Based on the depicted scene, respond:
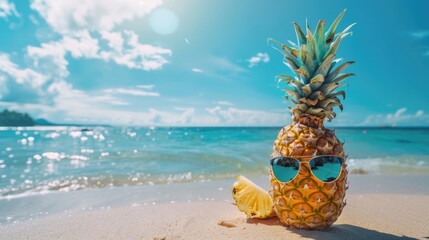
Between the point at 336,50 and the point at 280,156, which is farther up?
the point at 336,50

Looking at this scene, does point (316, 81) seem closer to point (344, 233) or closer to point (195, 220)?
point (344, 233)

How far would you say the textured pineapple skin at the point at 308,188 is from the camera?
3.31 metres

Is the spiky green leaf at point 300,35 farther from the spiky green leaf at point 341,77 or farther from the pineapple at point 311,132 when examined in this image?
the spiky green leaf at point 341,77

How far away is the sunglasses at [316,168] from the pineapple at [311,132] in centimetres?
5

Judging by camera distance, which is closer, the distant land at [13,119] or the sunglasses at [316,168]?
the sunglasses at [316,168]

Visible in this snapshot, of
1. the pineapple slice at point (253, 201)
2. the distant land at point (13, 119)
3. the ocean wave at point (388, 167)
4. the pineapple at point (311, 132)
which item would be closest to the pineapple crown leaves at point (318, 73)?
the pineapple at point (311, 132)

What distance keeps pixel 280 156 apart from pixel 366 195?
411 centimetres

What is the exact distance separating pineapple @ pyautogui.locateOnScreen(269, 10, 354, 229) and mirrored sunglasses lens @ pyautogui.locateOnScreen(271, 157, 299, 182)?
0.06 meters

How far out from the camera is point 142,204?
5824 millimetres

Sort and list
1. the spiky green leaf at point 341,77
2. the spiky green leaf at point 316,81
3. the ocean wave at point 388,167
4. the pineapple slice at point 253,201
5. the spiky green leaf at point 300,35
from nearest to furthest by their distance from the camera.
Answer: the spiky green leaf at point 316,81
the spiky green leaf at point 341,77
the spiky green leaf at point 300,35
the pineapple slice at point 253,201
the ocean wave at point 388,167

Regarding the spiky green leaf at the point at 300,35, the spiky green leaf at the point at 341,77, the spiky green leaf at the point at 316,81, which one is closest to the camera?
the spiky green leaf at the point at 316,81

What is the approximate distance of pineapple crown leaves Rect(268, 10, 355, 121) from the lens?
347 cm

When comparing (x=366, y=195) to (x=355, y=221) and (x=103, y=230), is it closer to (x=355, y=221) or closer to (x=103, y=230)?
(x=355, y=221)

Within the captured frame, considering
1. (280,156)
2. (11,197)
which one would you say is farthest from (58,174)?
(280,156)
